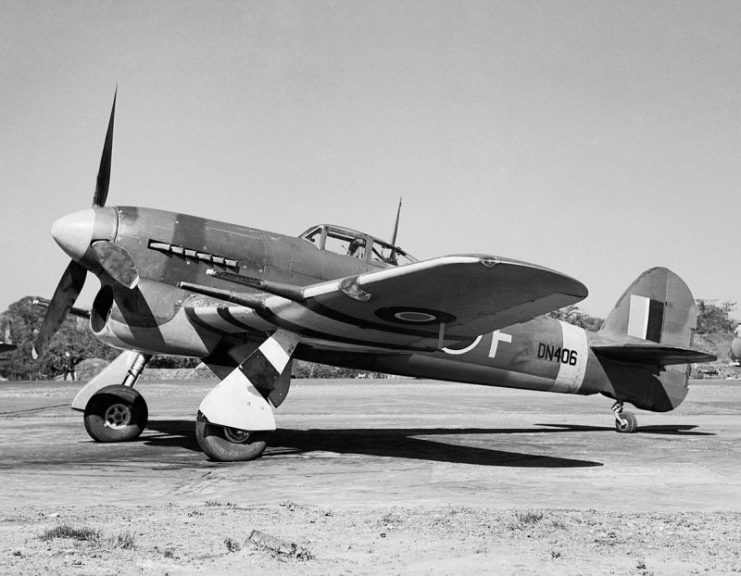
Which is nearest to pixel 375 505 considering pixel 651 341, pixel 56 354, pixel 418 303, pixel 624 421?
pixel 418 303

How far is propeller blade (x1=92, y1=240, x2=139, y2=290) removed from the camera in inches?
356

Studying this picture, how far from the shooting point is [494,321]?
829 centimetres

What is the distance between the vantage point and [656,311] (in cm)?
1348

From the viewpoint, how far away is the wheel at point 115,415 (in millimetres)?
9945

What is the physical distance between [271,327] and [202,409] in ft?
4.76

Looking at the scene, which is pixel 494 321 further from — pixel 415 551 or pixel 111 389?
pixel 111 389

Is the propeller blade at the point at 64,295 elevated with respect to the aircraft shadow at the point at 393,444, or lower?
elevated

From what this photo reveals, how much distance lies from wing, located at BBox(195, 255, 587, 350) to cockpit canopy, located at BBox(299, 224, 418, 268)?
5.15 feet

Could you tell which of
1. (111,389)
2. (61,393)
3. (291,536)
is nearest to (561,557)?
(291,536)

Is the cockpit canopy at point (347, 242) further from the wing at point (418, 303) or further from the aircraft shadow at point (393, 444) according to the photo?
the aircraft shadow at point (393, 444)

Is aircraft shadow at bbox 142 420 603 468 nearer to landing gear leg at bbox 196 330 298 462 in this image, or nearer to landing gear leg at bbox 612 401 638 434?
landing gear leg at bbox 196 330 298 462

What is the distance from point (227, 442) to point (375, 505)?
3216 millimetres

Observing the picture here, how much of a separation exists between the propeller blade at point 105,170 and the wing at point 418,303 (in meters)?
2.86

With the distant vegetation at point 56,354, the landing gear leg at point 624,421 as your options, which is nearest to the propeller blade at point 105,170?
the landing gear leg at point 624,421
